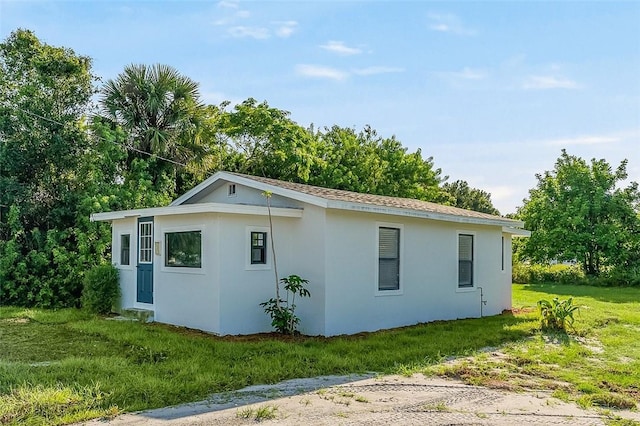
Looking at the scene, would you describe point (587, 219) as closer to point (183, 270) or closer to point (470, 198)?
point (470, 198)

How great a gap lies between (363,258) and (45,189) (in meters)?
10.2

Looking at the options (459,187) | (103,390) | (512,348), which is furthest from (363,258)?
(459,187)

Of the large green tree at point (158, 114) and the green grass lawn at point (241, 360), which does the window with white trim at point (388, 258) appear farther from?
the large green tree at point (158, 114)

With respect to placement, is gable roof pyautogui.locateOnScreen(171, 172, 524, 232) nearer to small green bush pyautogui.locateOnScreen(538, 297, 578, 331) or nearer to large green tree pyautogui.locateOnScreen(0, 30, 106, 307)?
small green bush pyautogui.locateOnScreen(538, 297, 578, 331)

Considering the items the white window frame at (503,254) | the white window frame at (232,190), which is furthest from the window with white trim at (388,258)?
the white window frame at (503,254)

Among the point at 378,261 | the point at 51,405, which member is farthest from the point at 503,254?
the point at 51,405

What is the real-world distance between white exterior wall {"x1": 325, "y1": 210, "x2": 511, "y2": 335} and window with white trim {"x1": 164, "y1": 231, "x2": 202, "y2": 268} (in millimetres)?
2427

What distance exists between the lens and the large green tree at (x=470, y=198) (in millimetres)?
46406

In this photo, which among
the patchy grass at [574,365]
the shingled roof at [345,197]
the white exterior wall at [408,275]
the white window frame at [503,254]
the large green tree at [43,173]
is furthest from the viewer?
the large green tree at [43,173]

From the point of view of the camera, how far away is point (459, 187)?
4884 cm

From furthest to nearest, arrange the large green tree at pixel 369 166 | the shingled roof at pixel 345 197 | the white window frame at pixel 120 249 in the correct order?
the large green tree at pixel 369 166
the white window frame at pixel 120 249
the shingled roof at pixel 345 197

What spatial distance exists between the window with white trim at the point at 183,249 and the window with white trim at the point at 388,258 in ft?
11.5

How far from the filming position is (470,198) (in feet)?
156

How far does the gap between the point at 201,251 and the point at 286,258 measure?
158cm
